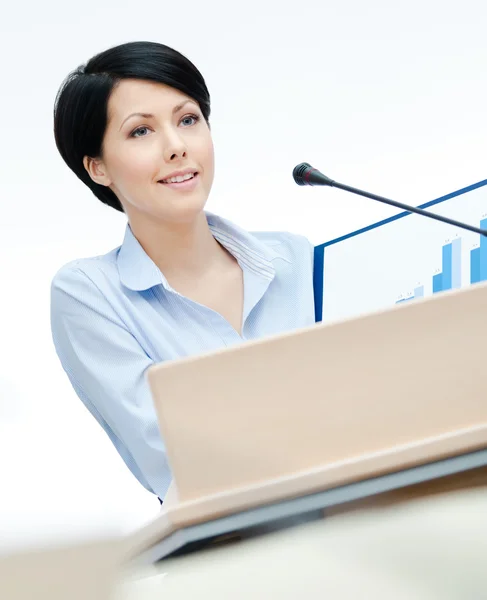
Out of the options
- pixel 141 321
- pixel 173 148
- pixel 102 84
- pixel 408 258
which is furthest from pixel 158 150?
pixel 408 258

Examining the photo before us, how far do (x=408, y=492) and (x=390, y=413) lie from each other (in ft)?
0.21

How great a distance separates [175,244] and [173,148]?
6.7 inches

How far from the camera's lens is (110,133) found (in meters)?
1.56

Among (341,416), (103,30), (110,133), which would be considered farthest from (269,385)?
(103,30)

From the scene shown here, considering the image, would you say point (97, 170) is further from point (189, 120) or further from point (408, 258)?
point (408, 258)

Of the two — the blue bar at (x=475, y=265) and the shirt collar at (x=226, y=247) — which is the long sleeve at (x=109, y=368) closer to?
the shirt collar at (x=226, y=247)

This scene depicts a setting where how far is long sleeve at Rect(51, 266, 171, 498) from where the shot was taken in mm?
1363

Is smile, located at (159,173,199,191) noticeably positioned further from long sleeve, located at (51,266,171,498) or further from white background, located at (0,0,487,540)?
white background, located at (0,0,487,540)

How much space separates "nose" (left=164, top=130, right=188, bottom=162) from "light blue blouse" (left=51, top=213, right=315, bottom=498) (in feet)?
0.55

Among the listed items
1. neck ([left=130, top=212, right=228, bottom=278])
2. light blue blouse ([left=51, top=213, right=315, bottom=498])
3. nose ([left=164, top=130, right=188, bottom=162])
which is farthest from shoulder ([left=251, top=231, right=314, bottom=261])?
nose ([left=164, top=130, right=188, bottom=162])

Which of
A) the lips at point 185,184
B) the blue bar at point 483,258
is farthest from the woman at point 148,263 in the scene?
the blue bar at point 483,258

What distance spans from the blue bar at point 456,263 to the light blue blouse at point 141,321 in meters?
0.31

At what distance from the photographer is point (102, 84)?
1532mm

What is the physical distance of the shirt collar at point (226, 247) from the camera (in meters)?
1.51
